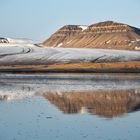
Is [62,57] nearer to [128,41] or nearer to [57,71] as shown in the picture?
[57,71]

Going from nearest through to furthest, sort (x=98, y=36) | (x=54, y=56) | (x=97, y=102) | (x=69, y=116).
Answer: (x=69, y=116), (x=97, y=102), (x=54, y=56), (x=98, y=36)

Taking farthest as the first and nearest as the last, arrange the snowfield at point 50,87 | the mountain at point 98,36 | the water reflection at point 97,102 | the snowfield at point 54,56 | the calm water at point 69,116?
the mountain at point 98,36 → the snowfield at point 54,56 → the snowfield at point 50,87 → the water reflection at point 97,102 → the calm water at point 69,116

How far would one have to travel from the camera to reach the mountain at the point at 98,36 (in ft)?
476

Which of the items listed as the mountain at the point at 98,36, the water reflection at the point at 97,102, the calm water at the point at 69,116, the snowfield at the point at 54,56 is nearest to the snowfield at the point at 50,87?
the calm water at the point at 69,116

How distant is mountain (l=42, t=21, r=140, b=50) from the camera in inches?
5708

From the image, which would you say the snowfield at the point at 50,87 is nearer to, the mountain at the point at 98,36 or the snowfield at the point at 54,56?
the snowfield at the point at 54,56

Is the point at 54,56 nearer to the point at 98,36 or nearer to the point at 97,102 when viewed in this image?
the point at 97,102

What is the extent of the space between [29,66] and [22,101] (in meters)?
46.9

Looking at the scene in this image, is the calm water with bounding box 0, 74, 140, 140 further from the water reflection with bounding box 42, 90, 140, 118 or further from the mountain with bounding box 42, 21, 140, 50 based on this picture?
the mountain with bounding box 42, 21, 140, 50

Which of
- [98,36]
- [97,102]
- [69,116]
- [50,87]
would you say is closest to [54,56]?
[50,87]

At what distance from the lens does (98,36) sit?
161m

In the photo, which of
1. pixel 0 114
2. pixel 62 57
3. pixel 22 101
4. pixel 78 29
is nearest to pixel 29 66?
pixel 62 57

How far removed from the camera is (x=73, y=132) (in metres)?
14.0

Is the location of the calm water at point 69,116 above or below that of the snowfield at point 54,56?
above
